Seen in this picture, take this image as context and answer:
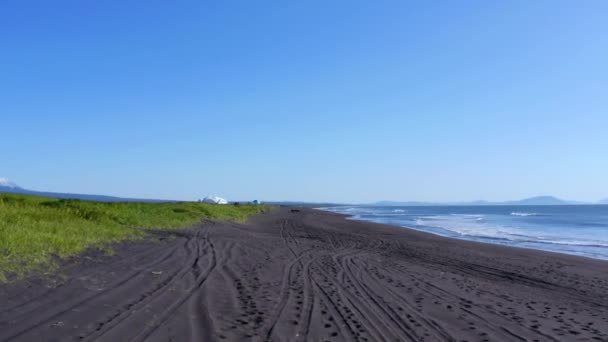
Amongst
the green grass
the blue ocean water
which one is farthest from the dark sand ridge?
the blue ocean water

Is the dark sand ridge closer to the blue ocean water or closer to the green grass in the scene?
the green grass

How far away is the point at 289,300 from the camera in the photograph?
30.0 ft

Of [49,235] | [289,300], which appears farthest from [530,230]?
[49,235]

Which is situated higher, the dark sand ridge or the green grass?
the green grass

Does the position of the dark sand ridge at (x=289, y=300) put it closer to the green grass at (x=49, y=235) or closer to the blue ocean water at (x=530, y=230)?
the green grass at (x=49, y=235)

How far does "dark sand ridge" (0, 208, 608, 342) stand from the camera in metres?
6.86

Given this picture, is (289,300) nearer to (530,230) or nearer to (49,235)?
(49,235)

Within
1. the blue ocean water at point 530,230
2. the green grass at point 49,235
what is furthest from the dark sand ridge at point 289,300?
the blue ocean water at point 530,230

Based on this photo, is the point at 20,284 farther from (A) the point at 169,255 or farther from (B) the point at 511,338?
(B) the point at 511,338

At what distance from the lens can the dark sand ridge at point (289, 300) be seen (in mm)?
6863

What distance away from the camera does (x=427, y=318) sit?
332 inches

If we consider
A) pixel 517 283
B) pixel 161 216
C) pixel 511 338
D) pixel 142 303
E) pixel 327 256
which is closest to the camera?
pixel 511 338

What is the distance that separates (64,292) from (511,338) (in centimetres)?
741

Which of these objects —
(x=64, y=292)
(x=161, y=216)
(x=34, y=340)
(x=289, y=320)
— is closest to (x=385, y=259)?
(x=289, y=320)
